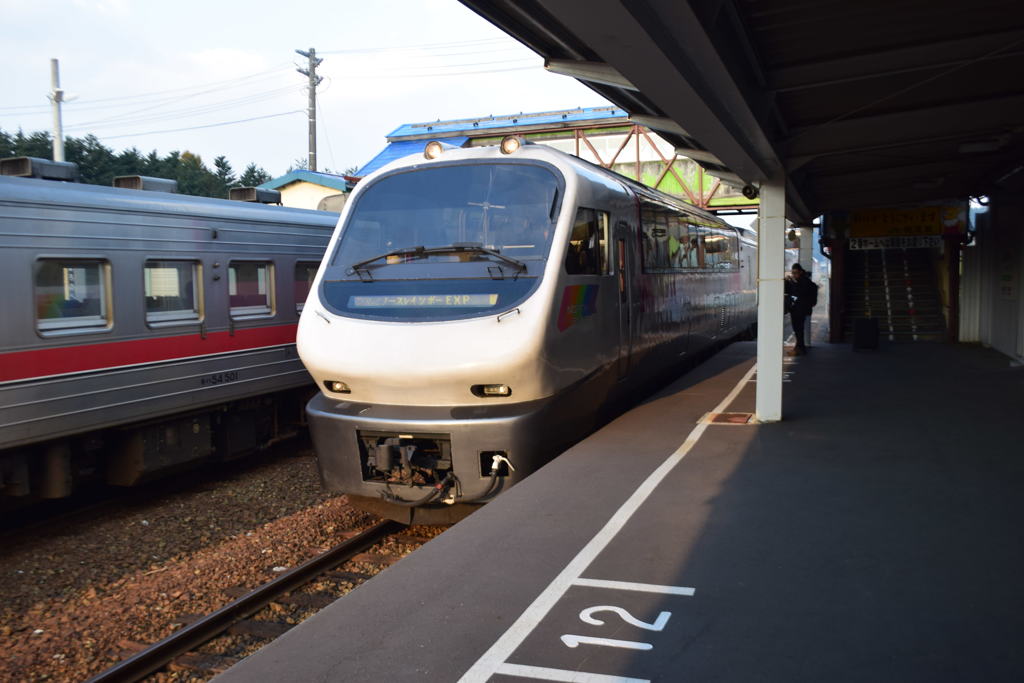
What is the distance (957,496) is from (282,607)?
4820 millimetres

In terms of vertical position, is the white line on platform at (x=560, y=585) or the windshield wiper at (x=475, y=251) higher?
the windshield wiper at (x=475, y=251)

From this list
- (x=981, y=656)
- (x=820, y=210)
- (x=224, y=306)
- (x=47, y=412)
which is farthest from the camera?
(x=820, y=210)

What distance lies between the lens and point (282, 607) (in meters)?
5.87

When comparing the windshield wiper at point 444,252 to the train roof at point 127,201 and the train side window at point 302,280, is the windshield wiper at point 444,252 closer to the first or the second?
the train roof at point 127,201

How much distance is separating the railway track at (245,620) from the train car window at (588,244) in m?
2.89

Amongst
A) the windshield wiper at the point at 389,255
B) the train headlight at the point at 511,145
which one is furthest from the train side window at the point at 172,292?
the train headlight at the point at 511,145

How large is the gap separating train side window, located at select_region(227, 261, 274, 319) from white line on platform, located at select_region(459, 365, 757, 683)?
5551 millimetres

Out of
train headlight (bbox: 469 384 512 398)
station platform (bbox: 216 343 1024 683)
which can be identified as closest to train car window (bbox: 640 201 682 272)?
station platform (bbox: 216 343 1024 683)

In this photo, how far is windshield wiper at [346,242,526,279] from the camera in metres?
6.95

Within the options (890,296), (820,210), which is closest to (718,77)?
(820,210)

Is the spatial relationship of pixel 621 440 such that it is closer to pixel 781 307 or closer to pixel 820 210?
pixel 781 307

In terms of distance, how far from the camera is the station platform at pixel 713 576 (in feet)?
11.6

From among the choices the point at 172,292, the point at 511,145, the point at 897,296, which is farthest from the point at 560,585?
the point at 897,296

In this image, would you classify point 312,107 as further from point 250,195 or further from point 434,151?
point 434,151
